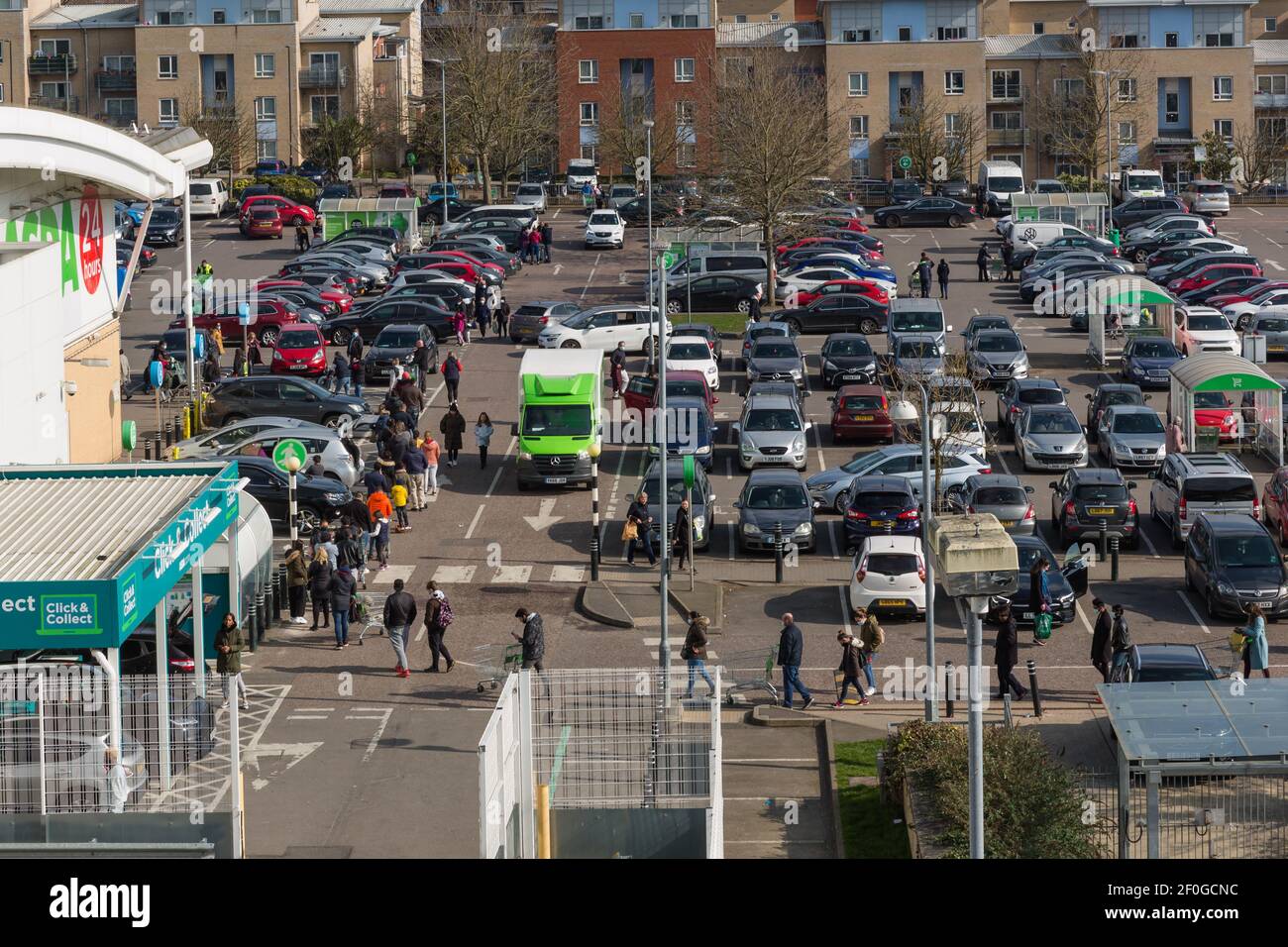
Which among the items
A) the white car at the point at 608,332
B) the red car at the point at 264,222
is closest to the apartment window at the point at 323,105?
the red car at the point at 264,222

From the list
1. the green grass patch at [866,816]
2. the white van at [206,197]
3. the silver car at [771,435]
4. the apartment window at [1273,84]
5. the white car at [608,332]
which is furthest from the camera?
the apartment window at [1273,84]

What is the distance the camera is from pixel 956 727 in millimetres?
21609

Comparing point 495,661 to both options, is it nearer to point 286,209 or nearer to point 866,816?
point 866,816

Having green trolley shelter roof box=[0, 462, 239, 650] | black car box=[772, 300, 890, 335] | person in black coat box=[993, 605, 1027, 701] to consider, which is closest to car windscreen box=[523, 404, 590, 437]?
green trolley shelter roof box=[0, 462, 239, 650]

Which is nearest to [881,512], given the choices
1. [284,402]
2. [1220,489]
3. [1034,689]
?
[1220,489]

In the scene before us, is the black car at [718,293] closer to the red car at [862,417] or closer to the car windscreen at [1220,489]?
the red car at [862,417]

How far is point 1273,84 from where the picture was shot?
99750mm

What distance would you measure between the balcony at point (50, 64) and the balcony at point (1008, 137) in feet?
154

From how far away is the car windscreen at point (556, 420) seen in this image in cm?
3859

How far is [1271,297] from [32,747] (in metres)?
45.1

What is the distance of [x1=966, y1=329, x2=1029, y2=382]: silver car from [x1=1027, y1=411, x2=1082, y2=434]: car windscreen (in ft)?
18.2
